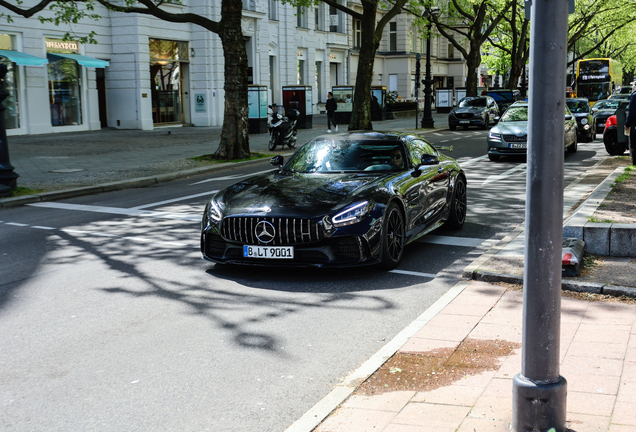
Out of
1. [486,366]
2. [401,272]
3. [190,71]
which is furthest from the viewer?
[190,71]

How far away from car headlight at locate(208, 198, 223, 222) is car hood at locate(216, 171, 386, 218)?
0.15ft

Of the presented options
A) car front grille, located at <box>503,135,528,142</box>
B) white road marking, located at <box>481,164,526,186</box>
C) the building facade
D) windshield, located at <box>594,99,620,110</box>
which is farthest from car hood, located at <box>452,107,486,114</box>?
white road marking, located at <box>481,164,526,186</box>

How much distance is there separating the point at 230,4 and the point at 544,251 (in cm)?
A: 1679

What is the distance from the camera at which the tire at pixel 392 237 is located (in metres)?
7.15

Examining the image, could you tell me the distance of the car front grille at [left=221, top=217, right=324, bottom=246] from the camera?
6.80m

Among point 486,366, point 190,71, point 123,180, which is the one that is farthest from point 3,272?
point 190,71

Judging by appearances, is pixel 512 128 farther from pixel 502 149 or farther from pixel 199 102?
pixel 199 102

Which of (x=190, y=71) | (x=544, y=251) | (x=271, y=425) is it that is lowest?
(x=271, y=425)

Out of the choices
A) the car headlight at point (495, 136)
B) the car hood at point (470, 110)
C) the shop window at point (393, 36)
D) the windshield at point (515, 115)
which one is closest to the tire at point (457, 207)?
the car headlight at point (495, 136)

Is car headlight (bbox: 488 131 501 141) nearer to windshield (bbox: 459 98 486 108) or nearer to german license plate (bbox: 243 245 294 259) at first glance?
german license plate (bbox: 243 245 294 259)

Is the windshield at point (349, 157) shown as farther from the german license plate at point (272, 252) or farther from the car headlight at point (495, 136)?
the car headlight at point (495, 136)

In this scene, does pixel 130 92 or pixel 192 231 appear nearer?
pixel 192 231

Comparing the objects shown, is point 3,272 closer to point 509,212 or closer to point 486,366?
point 486,366

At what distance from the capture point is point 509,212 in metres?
11.0
